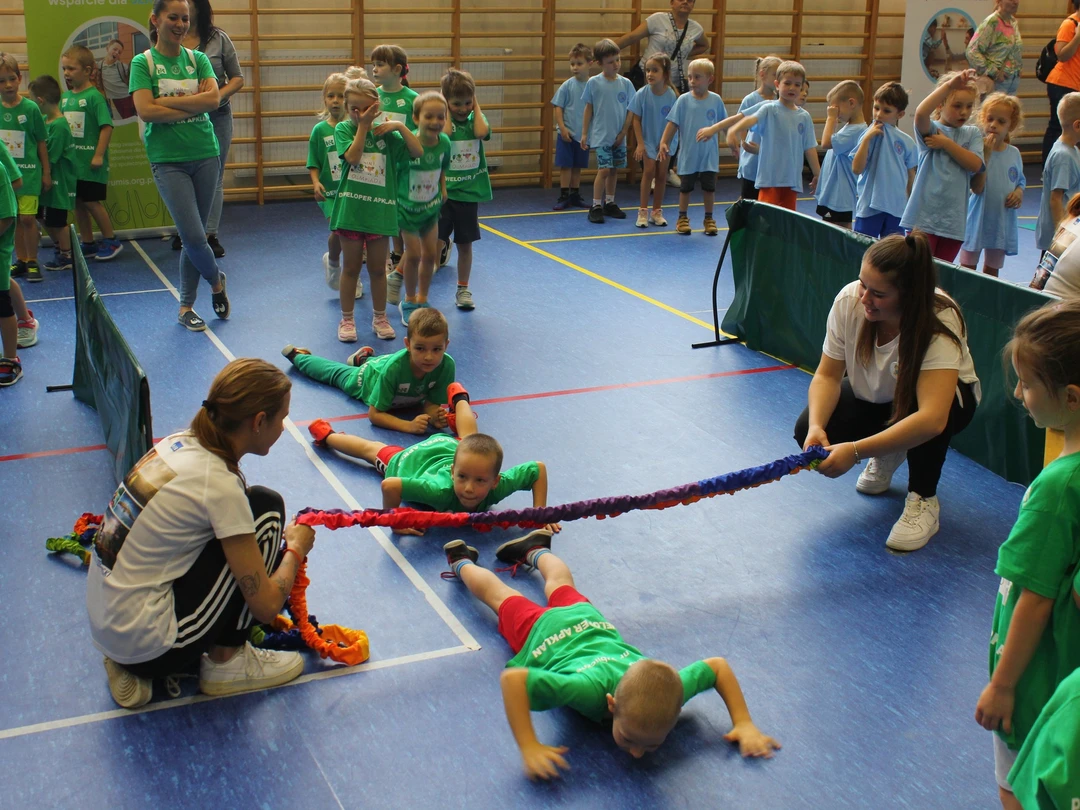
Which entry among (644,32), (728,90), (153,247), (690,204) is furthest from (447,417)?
(728,90)

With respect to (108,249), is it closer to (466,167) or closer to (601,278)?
(466,167)

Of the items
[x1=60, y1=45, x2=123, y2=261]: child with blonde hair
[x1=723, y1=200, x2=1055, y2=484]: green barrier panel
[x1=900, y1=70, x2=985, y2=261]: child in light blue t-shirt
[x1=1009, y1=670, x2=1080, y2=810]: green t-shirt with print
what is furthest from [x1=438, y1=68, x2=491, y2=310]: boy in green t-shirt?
[x1=1009, y1=670, x2=1080, y2=810]: green t-shirt with print

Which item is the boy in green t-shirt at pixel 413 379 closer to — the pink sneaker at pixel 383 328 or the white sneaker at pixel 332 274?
the pink sneaker at pixel 383 328

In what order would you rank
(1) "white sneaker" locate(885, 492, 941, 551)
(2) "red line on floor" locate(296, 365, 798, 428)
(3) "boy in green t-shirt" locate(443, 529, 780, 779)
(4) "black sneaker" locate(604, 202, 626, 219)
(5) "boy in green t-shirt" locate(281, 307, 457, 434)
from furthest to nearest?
(4) "black sneaker" locate(604, 202, 626, 219), (2) "red line on floor" locate(296, 365, 798, 428), (5) "boy in green t-shirt" locate(281, 307, 457, 434), (1) "white sneaker" locate(885, 492, 941, 551), (3) "boy in green t-shirt" locate(443, 529, 780, 779)

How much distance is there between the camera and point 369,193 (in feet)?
19.3

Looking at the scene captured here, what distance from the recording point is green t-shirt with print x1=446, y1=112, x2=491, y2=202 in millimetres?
6707

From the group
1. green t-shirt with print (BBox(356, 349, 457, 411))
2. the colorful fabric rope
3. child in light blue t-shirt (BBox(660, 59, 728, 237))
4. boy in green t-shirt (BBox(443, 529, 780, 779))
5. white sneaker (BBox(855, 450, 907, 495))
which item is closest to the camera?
boy in green t-shirt (BBox(443, 529, 780, 779))

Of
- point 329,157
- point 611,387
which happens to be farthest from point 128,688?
point 329,157

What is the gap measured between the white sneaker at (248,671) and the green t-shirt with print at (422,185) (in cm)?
374

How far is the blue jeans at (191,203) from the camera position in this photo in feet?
19.2

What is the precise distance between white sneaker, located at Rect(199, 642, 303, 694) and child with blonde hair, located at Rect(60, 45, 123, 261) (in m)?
5.92

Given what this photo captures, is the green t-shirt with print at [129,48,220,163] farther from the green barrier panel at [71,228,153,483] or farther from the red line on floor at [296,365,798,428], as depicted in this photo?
the red line on floor at [296,365,798,428]

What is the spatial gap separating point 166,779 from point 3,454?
2471 mm

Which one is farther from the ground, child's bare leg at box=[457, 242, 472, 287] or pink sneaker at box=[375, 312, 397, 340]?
child's bare leg at box=[457, 242, 472, 287]
